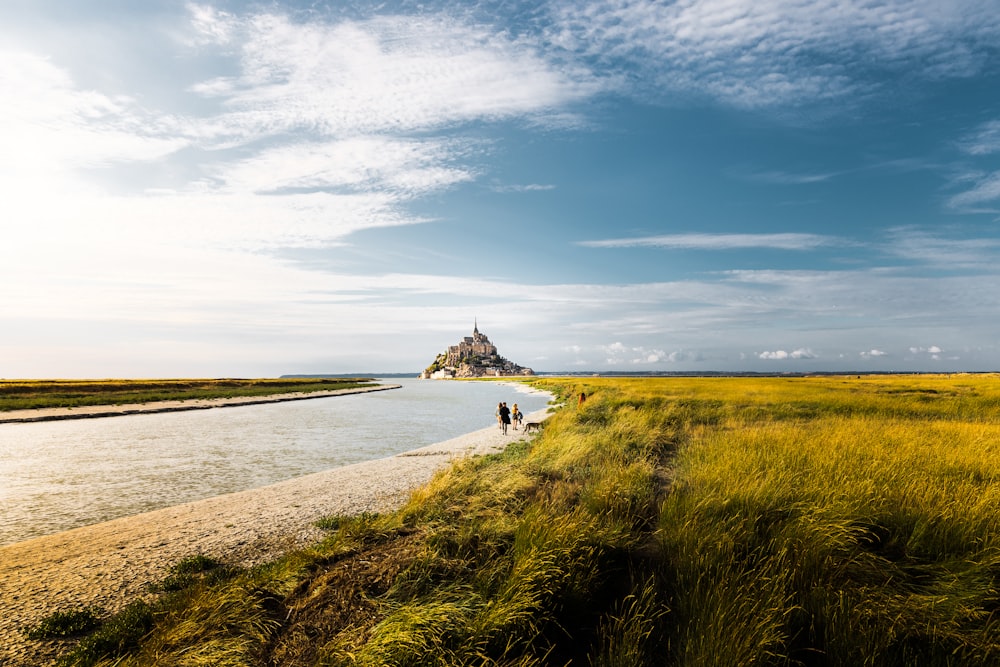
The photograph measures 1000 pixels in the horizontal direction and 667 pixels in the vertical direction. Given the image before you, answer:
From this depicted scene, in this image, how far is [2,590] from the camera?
25.7ft

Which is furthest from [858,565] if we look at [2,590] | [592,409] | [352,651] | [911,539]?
[592,409]

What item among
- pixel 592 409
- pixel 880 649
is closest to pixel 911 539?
pixel 880 649

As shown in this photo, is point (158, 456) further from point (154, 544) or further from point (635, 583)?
point (635, 583)

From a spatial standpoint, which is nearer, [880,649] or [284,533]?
[880,649]

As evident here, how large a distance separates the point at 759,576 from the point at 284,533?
9501 millimetres

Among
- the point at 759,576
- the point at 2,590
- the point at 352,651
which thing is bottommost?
the point at 2,590

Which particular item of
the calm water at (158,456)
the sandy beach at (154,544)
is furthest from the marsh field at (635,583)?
the calm water at (158,456)

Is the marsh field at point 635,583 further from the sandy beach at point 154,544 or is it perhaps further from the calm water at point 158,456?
the calm water at point 158,456

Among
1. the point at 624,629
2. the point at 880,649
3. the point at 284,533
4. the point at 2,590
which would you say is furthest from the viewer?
the point at 284,533

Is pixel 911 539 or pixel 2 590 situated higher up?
pixel 911 539

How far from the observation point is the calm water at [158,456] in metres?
14.2

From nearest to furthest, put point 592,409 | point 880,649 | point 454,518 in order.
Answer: point 880,649 < point 454,518 < point 592,409

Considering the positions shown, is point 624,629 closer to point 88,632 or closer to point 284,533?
point 88,632

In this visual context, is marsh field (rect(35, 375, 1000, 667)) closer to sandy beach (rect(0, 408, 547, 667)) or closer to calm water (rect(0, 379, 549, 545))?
sandy beach (rect(0, 408, 547, 667))
